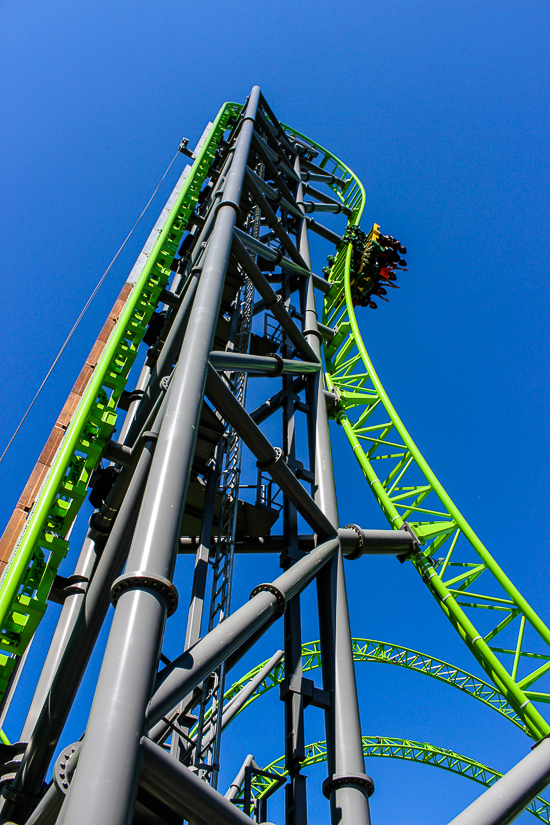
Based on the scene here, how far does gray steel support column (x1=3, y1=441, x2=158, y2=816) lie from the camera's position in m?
5.17

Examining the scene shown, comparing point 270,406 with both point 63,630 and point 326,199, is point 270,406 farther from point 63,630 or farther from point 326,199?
point 326,199

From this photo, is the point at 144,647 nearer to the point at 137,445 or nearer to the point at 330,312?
the point at 137,445

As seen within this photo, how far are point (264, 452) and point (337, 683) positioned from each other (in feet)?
6.32

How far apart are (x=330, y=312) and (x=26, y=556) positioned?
33.2ft

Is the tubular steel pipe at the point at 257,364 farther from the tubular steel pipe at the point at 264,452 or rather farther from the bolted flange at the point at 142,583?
the bolted flange at the point at 142,583

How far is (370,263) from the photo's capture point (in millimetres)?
14609

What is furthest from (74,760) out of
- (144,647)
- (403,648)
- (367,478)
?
(403,648)

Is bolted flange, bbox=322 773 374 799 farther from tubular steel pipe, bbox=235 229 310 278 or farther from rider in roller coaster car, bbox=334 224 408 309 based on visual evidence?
rider in roller coaster car, bbox=334 224 408 309

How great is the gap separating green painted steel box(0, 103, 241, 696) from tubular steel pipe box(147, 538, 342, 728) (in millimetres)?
3879

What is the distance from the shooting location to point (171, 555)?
129 inches

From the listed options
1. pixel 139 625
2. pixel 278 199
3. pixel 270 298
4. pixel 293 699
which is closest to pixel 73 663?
pixel 293 699

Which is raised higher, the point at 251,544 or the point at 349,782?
the point at 251,544

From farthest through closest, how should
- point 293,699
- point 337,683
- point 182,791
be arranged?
point 293,699 → point 337,683 → point 182,791

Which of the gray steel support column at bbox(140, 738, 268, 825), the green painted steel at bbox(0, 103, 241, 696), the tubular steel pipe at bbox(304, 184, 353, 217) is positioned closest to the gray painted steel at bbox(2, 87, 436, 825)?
the gray steel support column at bbox(140, 738, 268, 825)
